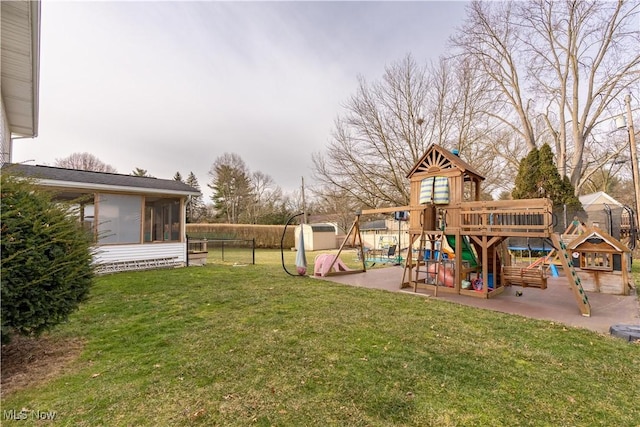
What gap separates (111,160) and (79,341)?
37.7 metres

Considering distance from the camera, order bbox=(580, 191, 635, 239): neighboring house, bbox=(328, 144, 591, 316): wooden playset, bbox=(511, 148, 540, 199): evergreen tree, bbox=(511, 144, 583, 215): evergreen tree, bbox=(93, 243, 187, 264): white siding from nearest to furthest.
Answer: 1. bbox=(328, 144, 591, 316): wooden playset
2. bbox=(93, 243, 187, 264): white siding
3. bbox=(580, 191, 635, 239): neighboring house
4. bbox=(511, 144, 583, 215): evergreen tree
5. bbox=(511, 148, 540, 199): evergreen tree

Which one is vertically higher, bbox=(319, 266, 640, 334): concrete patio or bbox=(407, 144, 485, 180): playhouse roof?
→ bbox=(407, 144, 485, 180): playhouse roof

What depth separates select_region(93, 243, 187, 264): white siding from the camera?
9.25 meters

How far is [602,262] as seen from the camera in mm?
7113

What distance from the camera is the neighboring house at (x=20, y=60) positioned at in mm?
4734

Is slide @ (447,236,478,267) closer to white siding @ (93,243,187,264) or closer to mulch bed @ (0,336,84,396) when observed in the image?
mulch bed @ (0,336,84,396)

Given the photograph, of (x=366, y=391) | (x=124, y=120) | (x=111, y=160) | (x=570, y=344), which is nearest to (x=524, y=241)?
(x=570, y=344)

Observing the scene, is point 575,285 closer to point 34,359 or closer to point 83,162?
point 34,359

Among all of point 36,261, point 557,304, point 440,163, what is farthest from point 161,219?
point 557,304

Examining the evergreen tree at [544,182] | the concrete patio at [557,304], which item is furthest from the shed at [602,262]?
the evergreen tree at [544,182]

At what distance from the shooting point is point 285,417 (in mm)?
2201

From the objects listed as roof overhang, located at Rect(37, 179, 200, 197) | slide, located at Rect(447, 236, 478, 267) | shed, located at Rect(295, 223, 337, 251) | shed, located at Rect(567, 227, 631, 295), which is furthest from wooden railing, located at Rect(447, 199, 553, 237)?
shed, located at Rect(295, 223, 337, 251)

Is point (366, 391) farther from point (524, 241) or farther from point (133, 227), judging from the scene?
point (524, 241)

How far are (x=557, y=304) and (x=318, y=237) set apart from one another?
63.5 ft
